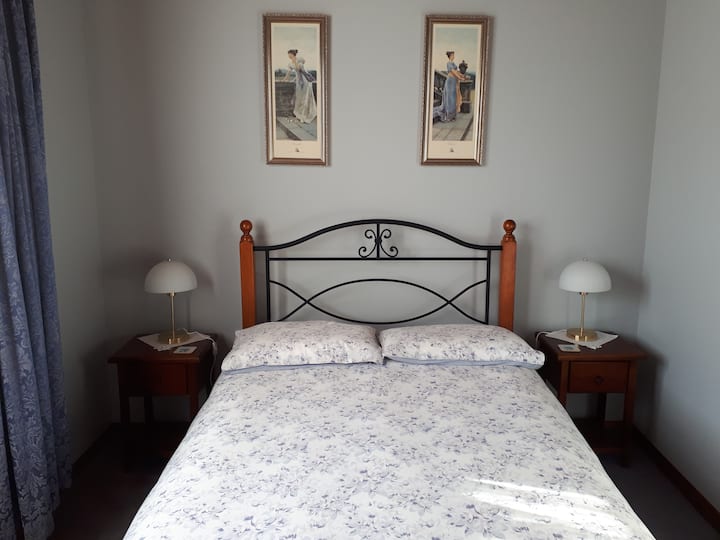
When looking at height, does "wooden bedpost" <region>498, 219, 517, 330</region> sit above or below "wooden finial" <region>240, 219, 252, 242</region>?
below

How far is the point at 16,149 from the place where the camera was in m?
2.00

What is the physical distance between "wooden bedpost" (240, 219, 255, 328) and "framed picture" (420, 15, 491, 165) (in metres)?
1.02

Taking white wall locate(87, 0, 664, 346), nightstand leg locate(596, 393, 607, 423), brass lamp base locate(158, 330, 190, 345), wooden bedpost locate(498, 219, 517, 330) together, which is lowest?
nightstand leg locate(596, 393, 607, 423)

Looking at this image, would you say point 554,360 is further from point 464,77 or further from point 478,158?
point 464,77

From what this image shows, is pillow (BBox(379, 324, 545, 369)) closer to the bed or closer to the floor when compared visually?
the bed

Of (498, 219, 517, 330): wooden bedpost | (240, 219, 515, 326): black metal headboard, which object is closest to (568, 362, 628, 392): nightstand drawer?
(498, 219, 517, 330): wooden bedpost

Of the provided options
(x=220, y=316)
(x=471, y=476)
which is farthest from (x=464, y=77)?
(x=471, y=476)

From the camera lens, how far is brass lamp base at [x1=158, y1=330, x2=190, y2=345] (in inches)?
109

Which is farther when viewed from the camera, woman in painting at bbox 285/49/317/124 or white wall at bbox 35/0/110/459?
woman in painting at bbox 285/49/317/124

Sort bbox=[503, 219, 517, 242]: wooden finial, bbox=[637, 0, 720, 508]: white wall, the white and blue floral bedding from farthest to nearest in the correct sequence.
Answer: bbox=[503, 219, 517, 242]: wooden finial
bbox=[637, 0, 720, 508]: white wall
the white and blue floral bedding

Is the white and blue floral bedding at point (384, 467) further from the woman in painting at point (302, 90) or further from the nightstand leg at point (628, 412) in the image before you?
the woman in painting at point (302, 90)

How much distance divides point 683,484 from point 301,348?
76.7 inches

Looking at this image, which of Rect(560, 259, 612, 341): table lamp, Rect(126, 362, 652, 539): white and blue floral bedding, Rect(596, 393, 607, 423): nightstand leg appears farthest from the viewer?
Rect(596, 393, 607, 423): nightstand leg

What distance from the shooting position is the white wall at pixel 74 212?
2489 mm
